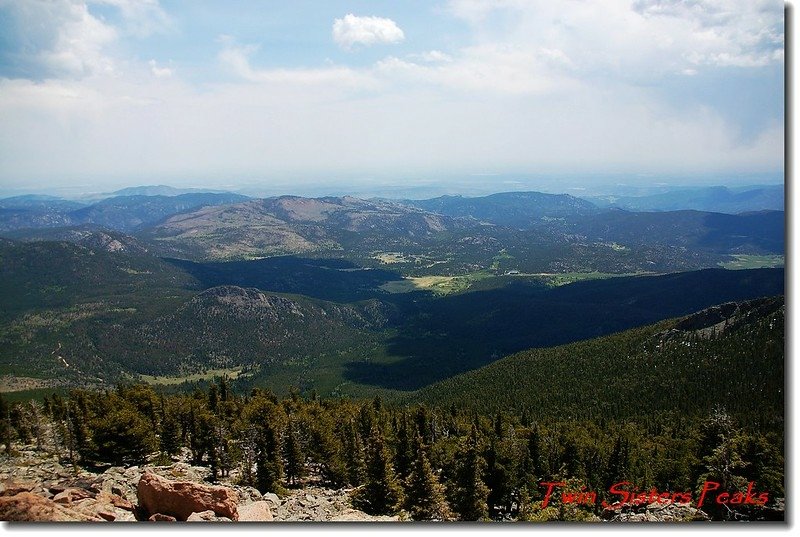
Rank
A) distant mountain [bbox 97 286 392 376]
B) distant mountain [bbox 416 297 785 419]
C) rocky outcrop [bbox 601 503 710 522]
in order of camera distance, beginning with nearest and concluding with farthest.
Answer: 1. rocky outcrop [bbox 601 503 710 522]
2. distant mountain [bbox 416 297 785 419]
3. distant mountain [bbox 97 286 392 376]

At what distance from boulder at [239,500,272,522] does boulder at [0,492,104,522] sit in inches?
149

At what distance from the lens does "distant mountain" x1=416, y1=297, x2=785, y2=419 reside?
40.8 metres

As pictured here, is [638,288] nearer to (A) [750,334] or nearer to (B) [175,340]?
(A) [750,334]

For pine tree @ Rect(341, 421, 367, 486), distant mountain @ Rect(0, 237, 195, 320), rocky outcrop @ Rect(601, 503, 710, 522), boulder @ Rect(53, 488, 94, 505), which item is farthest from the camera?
distant mountain @ Rect(0, 237, 195, 320)

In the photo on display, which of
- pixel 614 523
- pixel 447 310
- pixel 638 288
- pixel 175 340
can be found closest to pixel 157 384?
pixel 175 340

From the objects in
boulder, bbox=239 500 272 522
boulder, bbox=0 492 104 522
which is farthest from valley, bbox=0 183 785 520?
boulder, bbox=239 500 272 522

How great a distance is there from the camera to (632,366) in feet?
173

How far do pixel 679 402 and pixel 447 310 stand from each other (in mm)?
123760

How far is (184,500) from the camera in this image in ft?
44.6

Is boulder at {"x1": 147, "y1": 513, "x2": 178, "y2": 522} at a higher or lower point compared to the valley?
higher

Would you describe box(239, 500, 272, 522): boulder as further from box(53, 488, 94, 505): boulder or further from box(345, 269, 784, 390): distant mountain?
box(345, 269, 784, 390): distant mountain

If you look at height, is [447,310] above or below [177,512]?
below

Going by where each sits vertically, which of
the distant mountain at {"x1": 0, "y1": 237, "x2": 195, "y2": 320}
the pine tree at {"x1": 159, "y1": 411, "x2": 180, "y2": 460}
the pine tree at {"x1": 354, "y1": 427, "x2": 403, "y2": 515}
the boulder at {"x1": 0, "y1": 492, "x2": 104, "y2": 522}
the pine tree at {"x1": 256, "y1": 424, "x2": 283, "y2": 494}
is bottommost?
the distant mountain at {"x1": 0, "y1": 237, "x2": 195, "y2": 320}

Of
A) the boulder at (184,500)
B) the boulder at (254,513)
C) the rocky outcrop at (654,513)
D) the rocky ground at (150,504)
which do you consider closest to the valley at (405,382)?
the rocky outcrop at (654,513)
